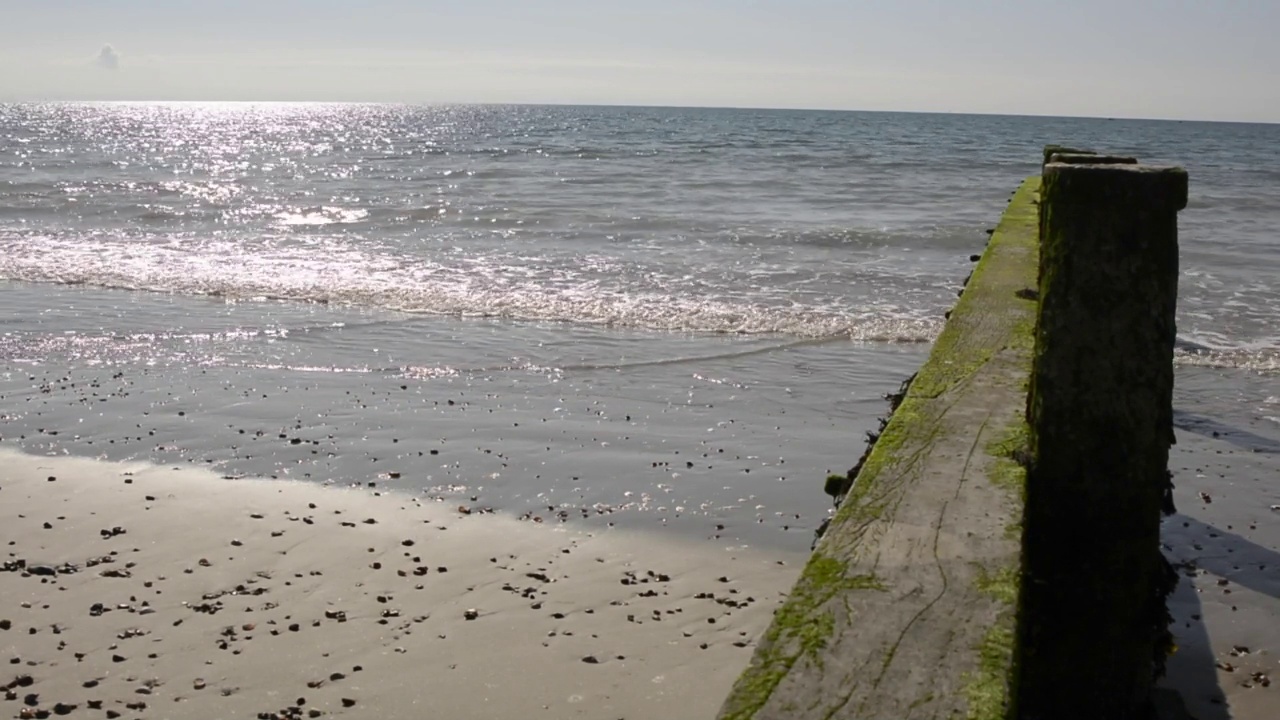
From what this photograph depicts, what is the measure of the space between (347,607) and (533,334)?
6.53m

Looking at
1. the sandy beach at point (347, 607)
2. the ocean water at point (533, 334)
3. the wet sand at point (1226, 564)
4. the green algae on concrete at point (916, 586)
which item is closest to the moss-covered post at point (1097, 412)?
the green algae on concrete at point (916, 586)

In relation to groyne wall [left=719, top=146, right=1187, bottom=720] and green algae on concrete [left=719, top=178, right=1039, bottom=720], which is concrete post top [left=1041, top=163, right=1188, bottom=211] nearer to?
groyne wall [left=719, top=146, right=1187, bottom=720]

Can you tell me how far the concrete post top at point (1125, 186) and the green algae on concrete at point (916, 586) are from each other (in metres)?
0.59

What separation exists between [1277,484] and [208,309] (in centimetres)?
1060

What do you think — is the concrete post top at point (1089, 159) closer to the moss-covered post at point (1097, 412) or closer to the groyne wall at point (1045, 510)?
the groyne wall at point (1045, 510)

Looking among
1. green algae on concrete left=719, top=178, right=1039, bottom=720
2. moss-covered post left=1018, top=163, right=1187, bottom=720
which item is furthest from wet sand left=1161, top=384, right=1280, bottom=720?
green algae on concrete left=719, top=178, right=1039, bottom=720

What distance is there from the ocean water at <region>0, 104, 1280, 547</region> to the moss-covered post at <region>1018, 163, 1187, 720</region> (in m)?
3.25

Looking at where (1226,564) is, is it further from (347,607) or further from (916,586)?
(916,586)

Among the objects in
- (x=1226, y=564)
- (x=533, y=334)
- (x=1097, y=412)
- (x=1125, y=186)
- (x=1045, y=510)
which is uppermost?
(x=1125, y=186)

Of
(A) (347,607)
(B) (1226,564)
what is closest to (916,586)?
(A) (347,607)

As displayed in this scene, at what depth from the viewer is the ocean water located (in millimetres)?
7191

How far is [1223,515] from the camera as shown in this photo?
635 cm

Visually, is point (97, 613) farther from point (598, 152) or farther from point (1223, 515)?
point (598, 152)

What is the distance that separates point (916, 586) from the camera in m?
1.96
